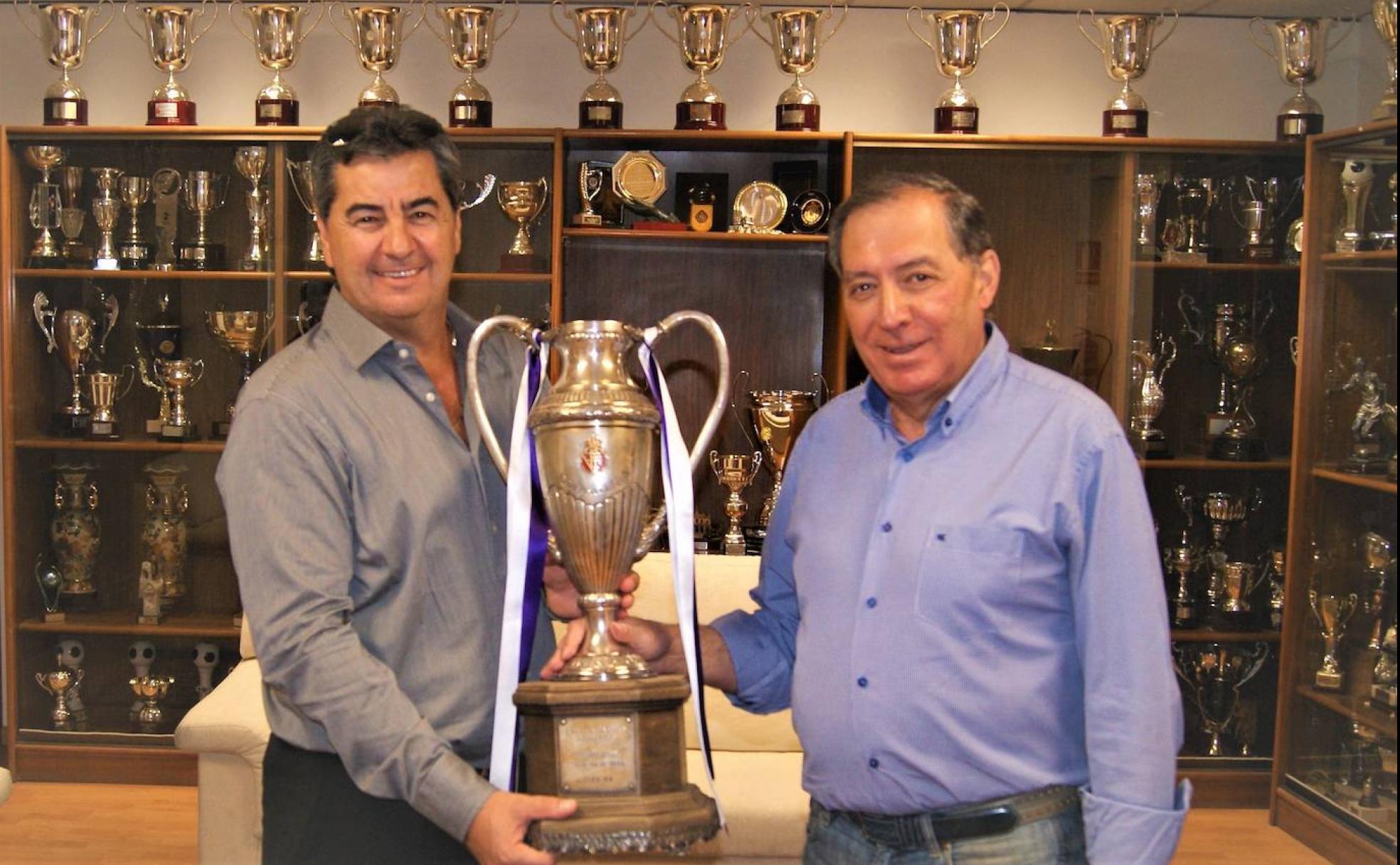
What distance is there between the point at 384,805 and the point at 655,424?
0.59 meters

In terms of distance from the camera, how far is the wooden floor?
153 inches

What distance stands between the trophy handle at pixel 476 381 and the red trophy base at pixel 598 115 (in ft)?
9.16

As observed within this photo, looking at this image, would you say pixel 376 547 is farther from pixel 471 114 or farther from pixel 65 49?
pixel 65 49

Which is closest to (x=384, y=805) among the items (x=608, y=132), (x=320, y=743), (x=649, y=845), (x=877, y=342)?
(x=320, y=743)

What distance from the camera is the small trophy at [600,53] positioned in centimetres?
445

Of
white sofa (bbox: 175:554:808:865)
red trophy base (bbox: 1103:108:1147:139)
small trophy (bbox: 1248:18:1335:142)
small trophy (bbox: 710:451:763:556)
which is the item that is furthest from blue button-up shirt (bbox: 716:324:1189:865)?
red trophy base (bbox: 1103:108:1147:139)

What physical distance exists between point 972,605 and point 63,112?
154 inches

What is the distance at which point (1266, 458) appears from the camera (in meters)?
4.30

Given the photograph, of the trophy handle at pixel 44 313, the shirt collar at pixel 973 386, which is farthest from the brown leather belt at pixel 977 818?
the trophy handle at pixel 44 313

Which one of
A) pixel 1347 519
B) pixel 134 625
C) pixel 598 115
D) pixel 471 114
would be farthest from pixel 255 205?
pixel 1347 519

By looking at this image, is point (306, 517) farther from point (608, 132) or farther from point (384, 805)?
point (608, 132)

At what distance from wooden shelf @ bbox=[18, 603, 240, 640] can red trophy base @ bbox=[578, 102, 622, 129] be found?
1978 millimetres

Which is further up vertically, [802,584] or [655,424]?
[655,424]

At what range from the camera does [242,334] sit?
466cm
